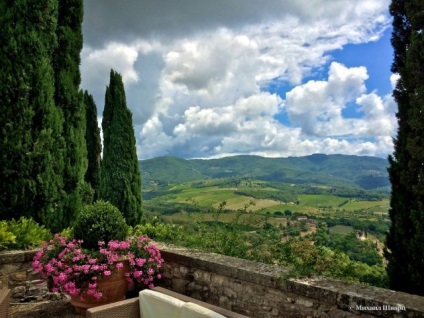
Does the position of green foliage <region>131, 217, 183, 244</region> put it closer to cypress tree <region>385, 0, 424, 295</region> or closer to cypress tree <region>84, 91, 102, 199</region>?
cypress tree <region>385, 0, 424, 295</region>

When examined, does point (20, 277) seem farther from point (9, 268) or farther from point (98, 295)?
point (98, 295)

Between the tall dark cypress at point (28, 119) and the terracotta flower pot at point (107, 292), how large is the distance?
2235 mm

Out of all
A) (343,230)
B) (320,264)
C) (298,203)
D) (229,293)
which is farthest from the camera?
(298,203)

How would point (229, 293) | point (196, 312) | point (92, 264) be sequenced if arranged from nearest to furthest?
point (196, 312)
point (229, 293)
point (92, 264)

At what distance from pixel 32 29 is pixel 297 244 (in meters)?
6.09

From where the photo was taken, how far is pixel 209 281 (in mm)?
4500

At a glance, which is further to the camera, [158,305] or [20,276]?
[20,276]

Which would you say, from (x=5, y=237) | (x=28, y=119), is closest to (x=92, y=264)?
(x=5, y=237)

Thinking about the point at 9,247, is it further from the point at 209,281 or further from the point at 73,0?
the point at 73,0

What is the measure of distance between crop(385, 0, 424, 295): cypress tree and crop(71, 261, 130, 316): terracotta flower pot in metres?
3.73

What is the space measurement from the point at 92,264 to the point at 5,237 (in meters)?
1.78

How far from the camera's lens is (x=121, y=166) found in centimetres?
974

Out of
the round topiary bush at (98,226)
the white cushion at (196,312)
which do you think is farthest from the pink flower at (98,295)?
the white cushion at (196,312)

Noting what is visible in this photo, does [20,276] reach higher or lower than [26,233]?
lower
